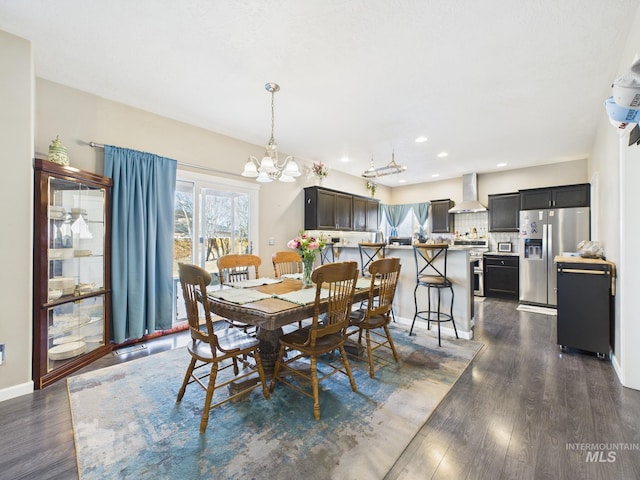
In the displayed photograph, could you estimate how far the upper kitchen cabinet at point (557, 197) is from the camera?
4.79m

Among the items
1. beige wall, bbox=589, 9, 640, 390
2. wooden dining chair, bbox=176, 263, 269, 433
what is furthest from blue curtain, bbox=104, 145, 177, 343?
beige wall, bbox=589, 9, 640, 390

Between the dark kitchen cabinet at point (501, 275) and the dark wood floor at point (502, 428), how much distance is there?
2956mm

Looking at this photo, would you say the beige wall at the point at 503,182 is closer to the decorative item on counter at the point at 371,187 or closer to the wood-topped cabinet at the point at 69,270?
the decorative item on counter at the point at 371,187

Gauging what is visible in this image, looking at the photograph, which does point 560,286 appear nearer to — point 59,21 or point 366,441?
Result: point 366,441

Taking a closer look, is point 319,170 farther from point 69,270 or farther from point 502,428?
point 502,428

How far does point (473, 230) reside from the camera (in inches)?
259

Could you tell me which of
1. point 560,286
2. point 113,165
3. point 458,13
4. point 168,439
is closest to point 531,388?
point 560,286

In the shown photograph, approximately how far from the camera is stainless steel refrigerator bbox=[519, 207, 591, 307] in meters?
4.75

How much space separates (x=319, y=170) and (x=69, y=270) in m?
4.02

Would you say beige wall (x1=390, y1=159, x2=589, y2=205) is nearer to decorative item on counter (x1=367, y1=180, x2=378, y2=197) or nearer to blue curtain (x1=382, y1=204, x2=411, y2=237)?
blue curtain (x1=382, y1=204, x2=411, y2=237)

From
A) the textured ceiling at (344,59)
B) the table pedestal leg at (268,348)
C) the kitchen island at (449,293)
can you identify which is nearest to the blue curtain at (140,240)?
the textured ceiling at (344,59)

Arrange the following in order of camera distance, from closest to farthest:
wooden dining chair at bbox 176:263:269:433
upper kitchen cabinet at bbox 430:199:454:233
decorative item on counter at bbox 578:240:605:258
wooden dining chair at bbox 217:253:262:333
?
wooden dining chair at bbox 176:263:269:433
wooden dining chair at bbox 217:253:262:333
decorative item on counter at bbox 578:240:605:258
upper kitchen cabinet at bbox 430:199:454:233

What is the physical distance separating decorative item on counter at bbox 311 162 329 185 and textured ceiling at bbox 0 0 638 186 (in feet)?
4.60

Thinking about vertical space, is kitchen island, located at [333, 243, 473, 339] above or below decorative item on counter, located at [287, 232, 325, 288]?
below
